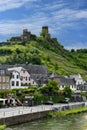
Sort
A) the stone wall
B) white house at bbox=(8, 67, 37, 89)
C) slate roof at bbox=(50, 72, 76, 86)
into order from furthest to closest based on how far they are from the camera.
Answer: slate roof at bbox=(50, 72, 76, 86)
white house at bbox=(8, 67, 37, 89)
the stone wall

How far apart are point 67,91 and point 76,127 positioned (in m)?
47.6

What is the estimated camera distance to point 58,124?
72.0 meters

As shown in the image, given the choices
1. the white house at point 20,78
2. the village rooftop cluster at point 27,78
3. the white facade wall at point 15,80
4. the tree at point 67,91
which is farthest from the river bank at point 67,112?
the white house at point 20,78

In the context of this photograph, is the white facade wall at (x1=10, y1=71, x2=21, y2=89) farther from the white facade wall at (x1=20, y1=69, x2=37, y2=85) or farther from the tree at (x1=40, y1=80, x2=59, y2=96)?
the tree at (x1=40, y1=80, x2=59, y2=96)

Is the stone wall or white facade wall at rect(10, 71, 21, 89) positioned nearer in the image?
the stone wall

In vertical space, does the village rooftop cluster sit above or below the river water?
above

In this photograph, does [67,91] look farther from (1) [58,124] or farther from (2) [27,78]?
(1) [58,124]

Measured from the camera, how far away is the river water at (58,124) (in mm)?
66875

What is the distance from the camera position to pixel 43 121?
75.9m

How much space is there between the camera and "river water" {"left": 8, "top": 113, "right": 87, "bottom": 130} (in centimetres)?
6688

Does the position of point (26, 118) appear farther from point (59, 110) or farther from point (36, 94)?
point (36, 94)

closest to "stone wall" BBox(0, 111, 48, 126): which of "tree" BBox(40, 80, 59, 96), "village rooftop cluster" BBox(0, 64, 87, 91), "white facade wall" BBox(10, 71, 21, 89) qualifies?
"tree" BBox(40, 80, 59, 96)

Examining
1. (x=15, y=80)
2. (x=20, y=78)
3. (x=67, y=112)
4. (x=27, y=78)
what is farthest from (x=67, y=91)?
(x=67, y=112)

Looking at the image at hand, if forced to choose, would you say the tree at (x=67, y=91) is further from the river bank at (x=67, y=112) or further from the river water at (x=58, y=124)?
the river water at (x=58, y=124)
